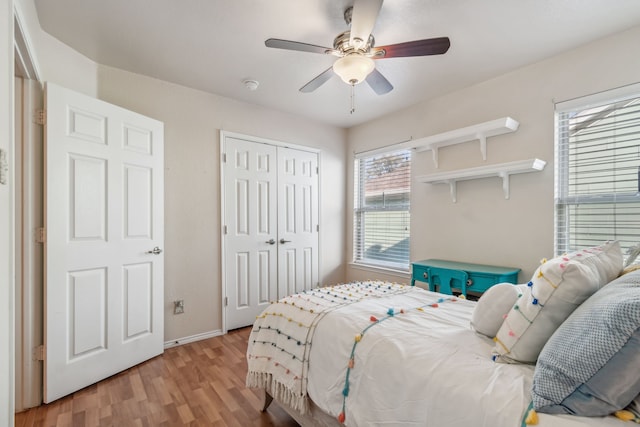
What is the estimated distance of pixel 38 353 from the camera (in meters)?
2.02

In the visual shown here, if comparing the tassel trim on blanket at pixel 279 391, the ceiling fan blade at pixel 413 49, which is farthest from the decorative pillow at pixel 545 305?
the ceiling fan blade at pixel 413 49

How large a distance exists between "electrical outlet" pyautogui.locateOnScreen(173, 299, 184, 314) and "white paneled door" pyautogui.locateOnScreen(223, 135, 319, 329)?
1.47 feet

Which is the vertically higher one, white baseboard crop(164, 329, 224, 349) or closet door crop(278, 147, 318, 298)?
closet door crop(278, 147, 318, 298)

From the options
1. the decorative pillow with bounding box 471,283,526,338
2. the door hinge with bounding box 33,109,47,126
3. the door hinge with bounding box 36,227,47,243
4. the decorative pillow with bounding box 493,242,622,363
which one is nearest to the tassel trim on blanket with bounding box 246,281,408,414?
the decorative pillow with bounding box 471,283,526,338

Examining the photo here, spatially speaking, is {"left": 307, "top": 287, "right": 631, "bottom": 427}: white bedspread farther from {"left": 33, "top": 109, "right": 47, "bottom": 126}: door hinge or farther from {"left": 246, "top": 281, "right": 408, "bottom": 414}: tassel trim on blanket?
{"left": 33, "top": 109, "right": 47, "bottom": 126}: door hinge

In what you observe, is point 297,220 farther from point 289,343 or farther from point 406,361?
point 406,361

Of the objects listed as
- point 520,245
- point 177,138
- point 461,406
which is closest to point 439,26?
point 520,245

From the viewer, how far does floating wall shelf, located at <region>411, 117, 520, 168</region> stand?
2.59 m

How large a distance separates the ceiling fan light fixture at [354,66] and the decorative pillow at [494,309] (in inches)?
54.7

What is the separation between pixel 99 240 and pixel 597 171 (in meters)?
3.77

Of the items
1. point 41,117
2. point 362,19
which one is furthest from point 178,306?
point 362,19

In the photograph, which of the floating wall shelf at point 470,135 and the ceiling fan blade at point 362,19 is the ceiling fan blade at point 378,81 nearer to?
the ceiling fan blade at point 362,19

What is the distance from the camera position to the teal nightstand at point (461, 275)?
8.15 ft

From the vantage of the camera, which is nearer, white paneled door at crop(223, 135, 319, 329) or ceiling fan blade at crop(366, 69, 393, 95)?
ceiling fan blade at crop(366, 69, 393, 95)
